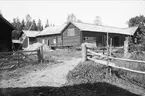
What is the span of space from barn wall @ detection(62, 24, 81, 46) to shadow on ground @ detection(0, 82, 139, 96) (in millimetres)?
20539

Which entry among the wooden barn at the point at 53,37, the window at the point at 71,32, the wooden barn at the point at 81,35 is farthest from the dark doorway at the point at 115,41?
the wooden barn at the point at 53,37

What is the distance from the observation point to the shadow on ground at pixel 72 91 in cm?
605

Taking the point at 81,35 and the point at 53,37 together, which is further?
the point at 53,37

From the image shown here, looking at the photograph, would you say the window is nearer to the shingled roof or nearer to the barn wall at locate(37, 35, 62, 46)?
the shingled roof

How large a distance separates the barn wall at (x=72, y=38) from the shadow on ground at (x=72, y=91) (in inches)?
809

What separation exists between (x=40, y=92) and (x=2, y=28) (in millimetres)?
13424

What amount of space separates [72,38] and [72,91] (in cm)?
2264

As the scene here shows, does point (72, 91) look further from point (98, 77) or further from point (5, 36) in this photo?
point (5, 36)

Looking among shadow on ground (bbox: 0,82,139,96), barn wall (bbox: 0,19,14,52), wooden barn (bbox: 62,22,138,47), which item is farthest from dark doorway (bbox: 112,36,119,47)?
shadow on ground (bbox: 0,82,139,96)

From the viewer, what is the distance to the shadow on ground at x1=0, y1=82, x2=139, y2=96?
6055 millimetres

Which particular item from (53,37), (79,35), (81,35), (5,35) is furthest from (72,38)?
(5,35)

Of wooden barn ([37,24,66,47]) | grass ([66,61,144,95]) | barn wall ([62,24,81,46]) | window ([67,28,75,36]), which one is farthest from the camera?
wooden barn ([37,24,66,47])

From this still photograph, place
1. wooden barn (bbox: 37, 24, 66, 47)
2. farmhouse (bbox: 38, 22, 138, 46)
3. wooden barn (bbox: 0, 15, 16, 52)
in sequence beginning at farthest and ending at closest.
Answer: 1. wooden barn (bbox: 37, 24, 66, 47)
2. farmhouse (bbox: 38, 22, 138, 46)
3. wooden barn (bbox: 0, 15, 16, 52)

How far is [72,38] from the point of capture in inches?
1129
